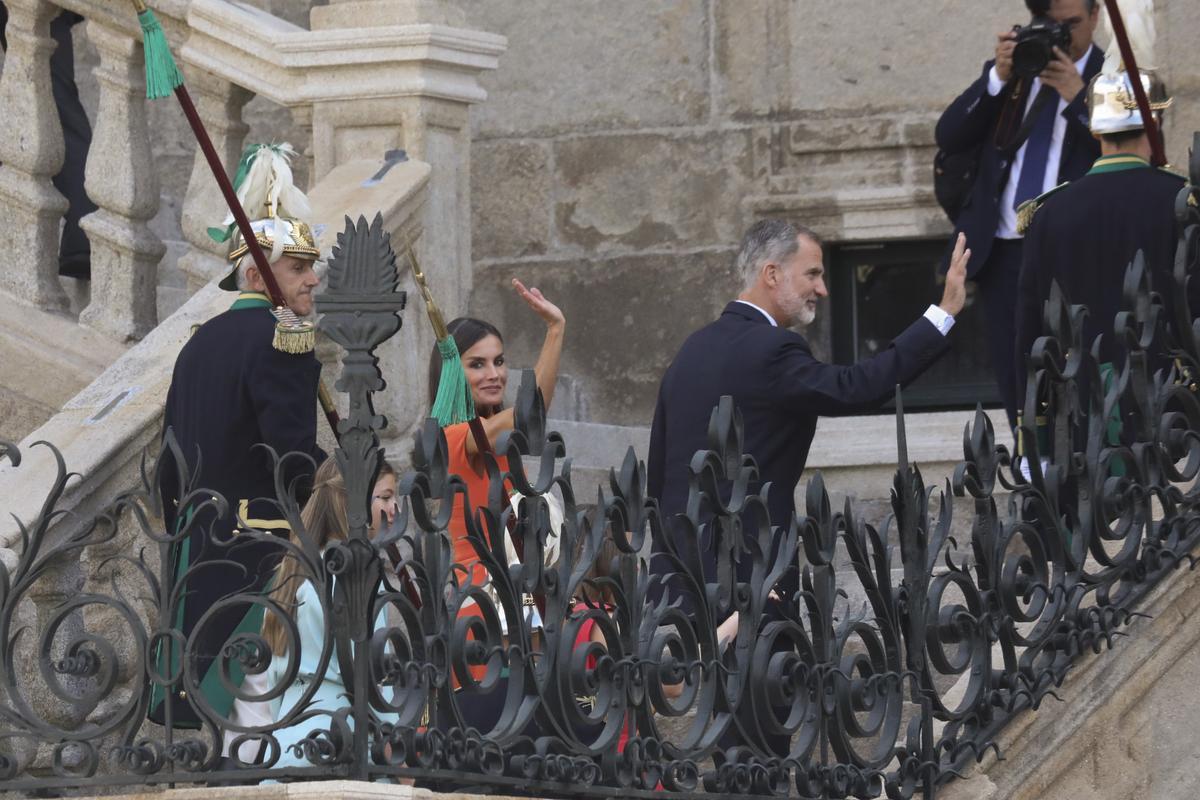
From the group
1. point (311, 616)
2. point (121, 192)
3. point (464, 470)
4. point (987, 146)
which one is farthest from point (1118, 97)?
point (121, 192)

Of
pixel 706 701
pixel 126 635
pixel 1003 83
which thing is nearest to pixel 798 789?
pixel 706 701

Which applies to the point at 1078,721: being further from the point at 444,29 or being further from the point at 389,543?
the point at 444,29

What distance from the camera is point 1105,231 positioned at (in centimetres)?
650

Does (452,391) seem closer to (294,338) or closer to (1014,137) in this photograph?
(294,338)

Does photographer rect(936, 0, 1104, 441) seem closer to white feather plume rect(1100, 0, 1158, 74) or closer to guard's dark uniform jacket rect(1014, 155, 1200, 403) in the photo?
white feather plume rect(1100, 0, 1158, 74)

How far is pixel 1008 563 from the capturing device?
553 centimetres

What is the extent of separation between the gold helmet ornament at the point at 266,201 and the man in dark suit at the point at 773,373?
1.01 meters

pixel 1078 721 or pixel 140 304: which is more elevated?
pixel 140 304

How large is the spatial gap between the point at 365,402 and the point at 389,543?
9.1 inches

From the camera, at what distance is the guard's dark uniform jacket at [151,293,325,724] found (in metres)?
6.19

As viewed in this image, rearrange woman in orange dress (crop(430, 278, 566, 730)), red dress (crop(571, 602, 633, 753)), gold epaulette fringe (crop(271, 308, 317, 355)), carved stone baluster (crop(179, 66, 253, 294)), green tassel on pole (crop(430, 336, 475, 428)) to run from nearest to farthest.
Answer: red dress (crop(571, 602, 633, 753)), green tassel on pole (crop(430, 336, 475, 428)), gold epaulette fringe (crop(271, 308, 317, 355)), woman in orange dress (crop(430, 278, 566, 730)), carved stone baluster (crop(179, 66, 253, 294))

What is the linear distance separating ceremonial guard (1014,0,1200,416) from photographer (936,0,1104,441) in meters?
0.64

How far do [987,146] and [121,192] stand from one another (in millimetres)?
2368

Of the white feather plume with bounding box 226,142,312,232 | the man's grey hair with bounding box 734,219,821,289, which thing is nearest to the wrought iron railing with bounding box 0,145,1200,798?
the man's grey hair with bounding box 734,219,821,289
